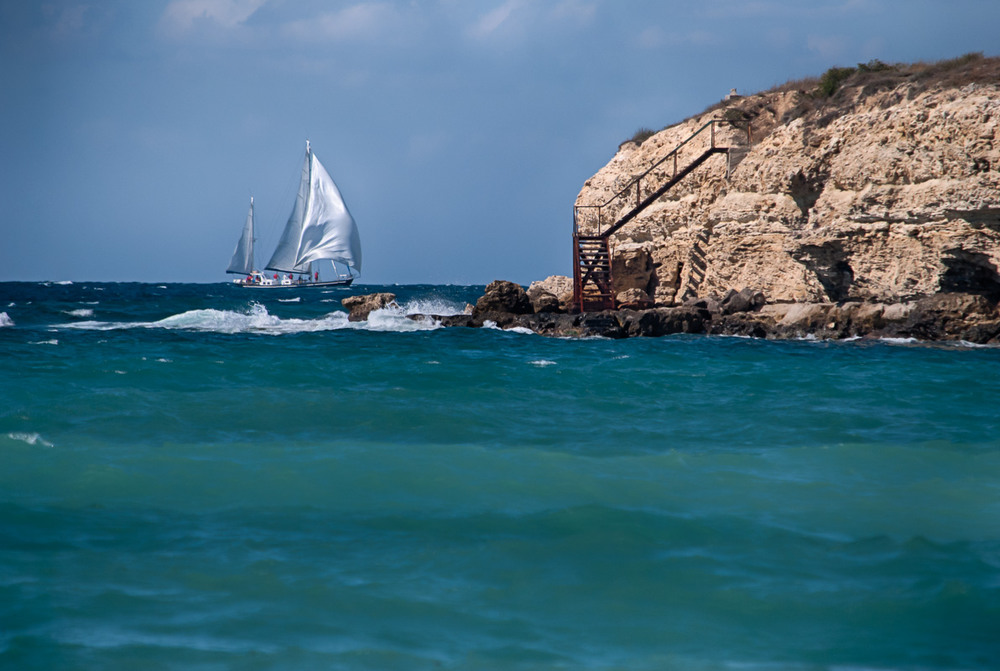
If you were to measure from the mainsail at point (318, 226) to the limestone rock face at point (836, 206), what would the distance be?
1398 inches

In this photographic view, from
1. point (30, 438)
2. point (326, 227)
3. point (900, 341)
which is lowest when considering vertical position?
point (30, 438)

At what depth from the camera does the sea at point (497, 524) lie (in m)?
4.31

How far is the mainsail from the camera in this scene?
201ft

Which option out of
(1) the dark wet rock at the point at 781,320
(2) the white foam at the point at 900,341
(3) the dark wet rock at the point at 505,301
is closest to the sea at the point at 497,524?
(2) the white foam at the point at 900,341

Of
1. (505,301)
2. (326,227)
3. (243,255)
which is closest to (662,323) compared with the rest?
(505,301)

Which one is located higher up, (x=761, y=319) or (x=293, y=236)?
(x=293, y=236)

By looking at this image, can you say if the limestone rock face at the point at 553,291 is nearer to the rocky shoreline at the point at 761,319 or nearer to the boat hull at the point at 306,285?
the rocky shoreline at the point at 761,319

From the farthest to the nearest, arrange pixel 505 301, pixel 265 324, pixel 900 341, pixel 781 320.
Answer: pixel 265 324 < pixel 505 301 < pixel 781 320 < pixel 900 341

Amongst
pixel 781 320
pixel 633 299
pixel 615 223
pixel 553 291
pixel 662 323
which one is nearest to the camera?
pixel 781 320

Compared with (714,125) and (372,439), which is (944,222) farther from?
(372,439)

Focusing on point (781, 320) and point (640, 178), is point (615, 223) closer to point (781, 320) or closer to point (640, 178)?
point (640, 178)

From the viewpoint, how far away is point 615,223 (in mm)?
30828

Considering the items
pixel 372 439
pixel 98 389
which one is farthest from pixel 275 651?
pixel 98 389

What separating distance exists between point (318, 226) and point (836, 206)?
45911 mm
